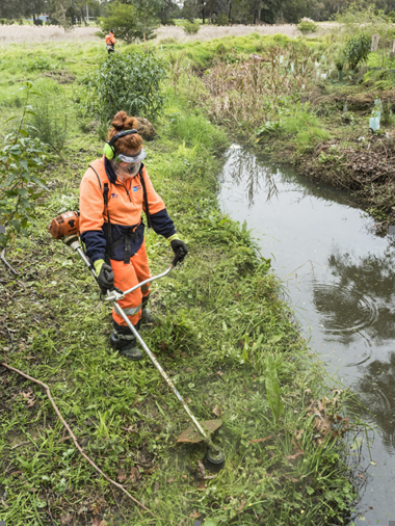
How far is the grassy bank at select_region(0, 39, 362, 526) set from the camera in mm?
2352

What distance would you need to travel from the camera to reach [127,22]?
55.1ft

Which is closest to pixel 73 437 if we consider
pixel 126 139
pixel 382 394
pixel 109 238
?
pixel 109 238

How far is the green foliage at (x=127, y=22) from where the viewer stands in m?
16.6

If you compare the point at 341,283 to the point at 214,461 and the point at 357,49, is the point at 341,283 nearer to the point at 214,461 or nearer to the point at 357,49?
the point at 214,461

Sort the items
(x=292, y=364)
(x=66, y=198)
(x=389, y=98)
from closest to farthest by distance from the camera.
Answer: (x=292, y=364)
(x=66, y=198)
(x=389, y=98)

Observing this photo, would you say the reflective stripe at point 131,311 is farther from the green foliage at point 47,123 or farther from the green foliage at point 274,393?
the green foliage at point 47,123

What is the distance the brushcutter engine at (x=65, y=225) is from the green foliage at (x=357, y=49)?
37.9ft

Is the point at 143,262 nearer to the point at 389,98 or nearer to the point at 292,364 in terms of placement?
the point at 292,364

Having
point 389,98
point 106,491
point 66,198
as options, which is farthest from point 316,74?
point 106,491

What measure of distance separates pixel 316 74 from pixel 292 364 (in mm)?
10868

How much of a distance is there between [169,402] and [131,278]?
100cm

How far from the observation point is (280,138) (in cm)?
849

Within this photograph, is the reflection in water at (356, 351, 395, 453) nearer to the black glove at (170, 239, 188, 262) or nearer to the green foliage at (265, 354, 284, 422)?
the green foliage at (265, 354, 284, 422)

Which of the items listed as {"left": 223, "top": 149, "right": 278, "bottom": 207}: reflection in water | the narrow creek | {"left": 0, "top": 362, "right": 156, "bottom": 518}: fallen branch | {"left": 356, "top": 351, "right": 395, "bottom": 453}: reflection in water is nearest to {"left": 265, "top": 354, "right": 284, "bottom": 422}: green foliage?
the narrow creek
